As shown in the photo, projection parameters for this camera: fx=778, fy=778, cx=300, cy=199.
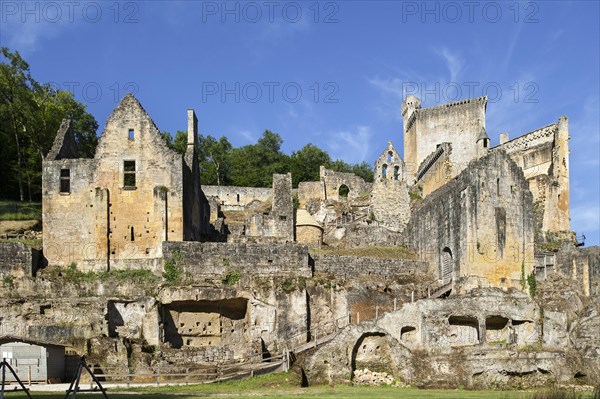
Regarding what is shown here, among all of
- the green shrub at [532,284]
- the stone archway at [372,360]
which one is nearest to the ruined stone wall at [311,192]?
the green shrub at [532,284]

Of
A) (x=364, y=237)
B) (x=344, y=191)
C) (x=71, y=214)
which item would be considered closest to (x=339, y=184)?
(x=344, y=191)

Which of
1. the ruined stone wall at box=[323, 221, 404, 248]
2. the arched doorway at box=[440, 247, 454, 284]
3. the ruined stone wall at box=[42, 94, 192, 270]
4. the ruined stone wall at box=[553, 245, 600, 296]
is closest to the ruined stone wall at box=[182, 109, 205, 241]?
the ruined stone wall at box=[42, 94, 192, 270]

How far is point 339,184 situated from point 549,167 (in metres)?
20.4

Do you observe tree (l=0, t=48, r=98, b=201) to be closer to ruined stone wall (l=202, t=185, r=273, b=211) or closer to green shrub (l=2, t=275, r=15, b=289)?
ruined stone wall (l=202, t=185, r=273, b=211)

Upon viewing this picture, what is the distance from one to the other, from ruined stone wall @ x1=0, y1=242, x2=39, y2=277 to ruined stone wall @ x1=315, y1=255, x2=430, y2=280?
54.1 ft

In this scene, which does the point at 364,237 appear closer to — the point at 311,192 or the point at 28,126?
the point at 311,192

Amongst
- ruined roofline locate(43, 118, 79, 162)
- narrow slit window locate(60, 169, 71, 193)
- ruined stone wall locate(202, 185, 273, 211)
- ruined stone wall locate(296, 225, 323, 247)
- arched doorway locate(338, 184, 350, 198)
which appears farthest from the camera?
arched doorway locate(338, 184, 350, 198)

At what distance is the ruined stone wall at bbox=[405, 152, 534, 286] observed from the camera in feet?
153

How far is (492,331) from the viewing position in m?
44.6

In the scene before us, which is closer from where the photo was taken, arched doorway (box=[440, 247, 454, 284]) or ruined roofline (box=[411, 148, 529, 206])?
ruined roofline (box=[411, 148, 529, 206])

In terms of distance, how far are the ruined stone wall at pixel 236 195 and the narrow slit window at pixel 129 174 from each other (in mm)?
32261

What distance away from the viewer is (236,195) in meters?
84.1

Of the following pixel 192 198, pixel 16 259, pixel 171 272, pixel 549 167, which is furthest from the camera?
pixel 549 167

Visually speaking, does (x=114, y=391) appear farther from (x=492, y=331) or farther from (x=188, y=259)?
(x=492, y=331)
